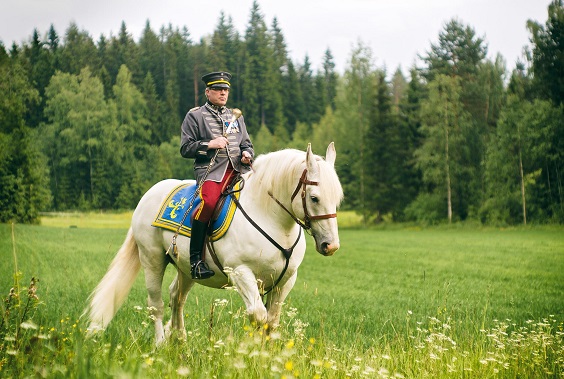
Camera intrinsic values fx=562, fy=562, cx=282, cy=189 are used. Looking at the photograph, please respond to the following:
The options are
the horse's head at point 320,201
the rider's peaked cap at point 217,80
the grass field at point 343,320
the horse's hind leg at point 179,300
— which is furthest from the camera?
the horse's hind leg at point 179,300

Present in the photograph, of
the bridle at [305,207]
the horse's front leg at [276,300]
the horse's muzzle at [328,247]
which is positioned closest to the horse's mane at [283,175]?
the bridle at [305,207]

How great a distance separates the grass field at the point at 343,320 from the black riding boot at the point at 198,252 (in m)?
0.42

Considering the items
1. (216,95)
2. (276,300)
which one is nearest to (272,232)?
(276,300)

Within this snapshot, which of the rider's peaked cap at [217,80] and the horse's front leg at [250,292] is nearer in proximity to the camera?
the horse's front leg at [250,292]

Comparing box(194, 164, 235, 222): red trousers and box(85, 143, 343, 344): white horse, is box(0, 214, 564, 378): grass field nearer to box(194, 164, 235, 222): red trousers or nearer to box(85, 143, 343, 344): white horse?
box(85, 143, 343, 344): white horse

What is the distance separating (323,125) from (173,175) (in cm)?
1843

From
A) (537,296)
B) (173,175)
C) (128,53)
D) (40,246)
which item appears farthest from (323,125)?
(537,296)

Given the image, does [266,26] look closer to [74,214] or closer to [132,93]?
[132,93]

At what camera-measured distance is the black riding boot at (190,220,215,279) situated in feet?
20.8

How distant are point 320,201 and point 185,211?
6.52 ft

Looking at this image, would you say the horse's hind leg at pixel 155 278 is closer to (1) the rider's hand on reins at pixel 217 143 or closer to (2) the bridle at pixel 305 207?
(1) the rider's hand on reins at pixel 217 143

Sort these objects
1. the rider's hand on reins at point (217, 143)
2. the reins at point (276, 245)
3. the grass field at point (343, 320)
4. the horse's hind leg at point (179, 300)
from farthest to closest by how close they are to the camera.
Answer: the horse's hind leg at point (179, 300), the rider's hand on reins at point (217, 143), the reins at point (276, 245), the grass field at point (343, 320)

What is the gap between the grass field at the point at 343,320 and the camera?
164 inches

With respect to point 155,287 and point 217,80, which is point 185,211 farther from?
point 217,80
